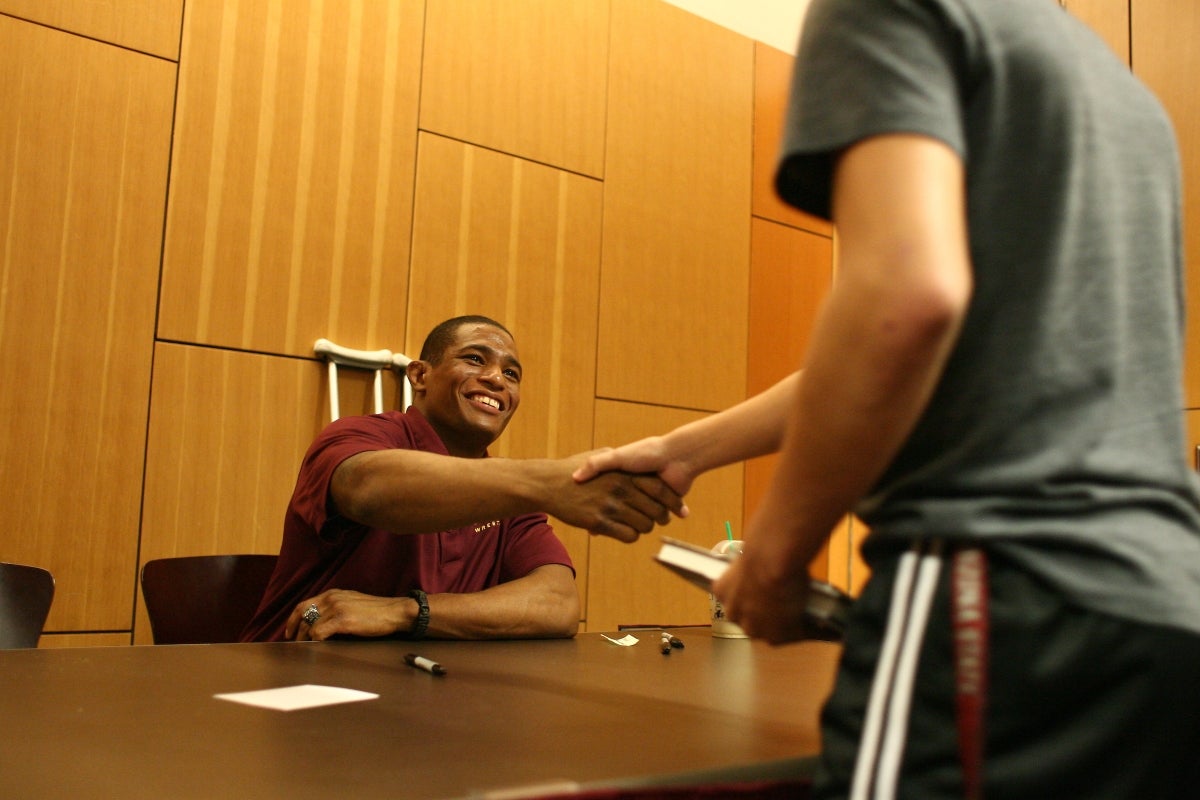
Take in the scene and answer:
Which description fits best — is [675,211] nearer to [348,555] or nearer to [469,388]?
[469,388]

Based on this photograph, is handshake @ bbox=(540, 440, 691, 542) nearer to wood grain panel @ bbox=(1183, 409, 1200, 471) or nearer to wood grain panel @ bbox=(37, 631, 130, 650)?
wood grain panel @ bbox=(37, 631, 130, 650)

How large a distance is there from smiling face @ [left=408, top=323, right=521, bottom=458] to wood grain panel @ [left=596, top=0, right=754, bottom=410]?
1.33 meters

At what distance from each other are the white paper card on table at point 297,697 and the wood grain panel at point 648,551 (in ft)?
8.52

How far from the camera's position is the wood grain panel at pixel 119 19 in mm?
2920

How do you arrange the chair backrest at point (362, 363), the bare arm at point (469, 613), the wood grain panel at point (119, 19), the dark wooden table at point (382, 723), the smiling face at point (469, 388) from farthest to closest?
the chair backrest at point (362, 363)
the wood grain panel at point (119, 19)
the smiling face at point (469, 388)
the bare arm at point (469, 613)
the dark wooden table at point (382, 723)

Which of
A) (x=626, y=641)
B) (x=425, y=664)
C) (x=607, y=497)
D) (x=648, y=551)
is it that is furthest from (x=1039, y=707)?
(x=648, y=551)

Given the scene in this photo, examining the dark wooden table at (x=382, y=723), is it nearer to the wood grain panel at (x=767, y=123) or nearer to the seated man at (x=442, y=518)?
the seated man at (x=442, y=518)

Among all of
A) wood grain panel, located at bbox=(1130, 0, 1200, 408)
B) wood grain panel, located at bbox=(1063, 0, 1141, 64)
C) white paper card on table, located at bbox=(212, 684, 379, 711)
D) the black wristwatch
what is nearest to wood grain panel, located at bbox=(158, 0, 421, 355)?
the black wristwatch

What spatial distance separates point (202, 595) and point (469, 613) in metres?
0.62

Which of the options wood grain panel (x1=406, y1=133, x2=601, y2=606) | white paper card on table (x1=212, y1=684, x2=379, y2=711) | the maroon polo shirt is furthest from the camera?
wood grain panel (x1=406, y1=133, x2=601, y2=606)

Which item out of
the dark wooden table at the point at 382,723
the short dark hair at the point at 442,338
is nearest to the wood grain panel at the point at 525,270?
the short dark hair at the point at 442,338

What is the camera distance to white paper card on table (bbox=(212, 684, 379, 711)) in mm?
1122

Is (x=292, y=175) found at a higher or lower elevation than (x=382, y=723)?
higher

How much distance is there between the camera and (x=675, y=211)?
4211 millimetres
